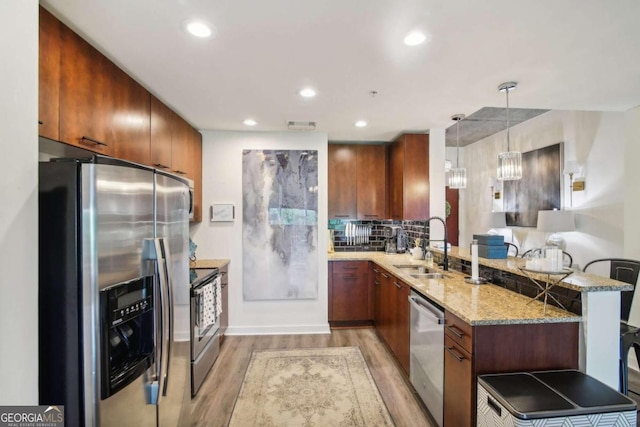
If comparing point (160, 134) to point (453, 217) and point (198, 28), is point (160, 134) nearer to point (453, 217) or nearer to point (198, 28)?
point (198, 28)

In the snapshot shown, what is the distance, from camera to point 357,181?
441 cm

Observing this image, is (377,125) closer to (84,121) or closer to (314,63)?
(314,63)

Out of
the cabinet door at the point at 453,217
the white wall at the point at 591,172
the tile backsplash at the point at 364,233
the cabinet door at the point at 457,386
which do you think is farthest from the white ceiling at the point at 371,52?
the cabinet door at the point at 453,217

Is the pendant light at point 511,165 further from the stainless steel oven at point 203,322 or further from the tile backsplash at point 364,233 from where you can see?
the stainless steel oven at point 203,322

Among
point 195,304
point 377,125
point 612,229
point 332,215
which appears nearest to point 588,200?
point 612,229

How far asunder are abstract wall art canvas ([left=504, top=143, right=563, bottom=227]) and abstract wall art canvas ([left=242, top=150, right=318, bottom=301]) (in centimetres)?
312

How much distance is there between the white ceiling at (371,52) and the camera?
4.94 feet

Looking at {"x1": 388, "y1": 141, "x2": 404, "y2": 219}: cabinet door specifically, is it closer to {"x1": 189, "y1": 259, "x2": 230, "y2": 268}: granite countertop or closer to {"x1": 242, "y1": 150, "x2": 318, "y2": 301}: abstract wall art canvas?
{"x1": 242, "y1": 150, "x2": 318, "y2": 301}: abstract wall art canvas

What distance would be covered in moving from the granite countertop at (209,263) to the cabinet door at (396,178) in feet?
7.46

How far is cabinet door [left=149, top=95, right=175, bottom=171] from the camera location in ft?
8.61

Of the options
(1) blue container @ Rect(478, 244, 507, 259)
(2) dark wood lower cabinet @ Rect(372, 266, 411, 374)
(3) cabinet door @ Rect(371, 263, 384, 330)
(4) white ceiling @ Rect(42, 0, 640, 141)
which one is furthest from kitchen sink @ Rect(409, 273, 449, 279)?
(4) white ceiling @ Rect(42, 0, 640, 141)

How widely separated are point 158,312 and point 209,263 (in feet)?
6.77

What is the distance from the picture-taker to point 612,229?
11.1 ft

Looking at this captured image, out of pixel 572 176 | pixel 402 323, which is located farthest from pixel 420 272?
pixel 572 176
